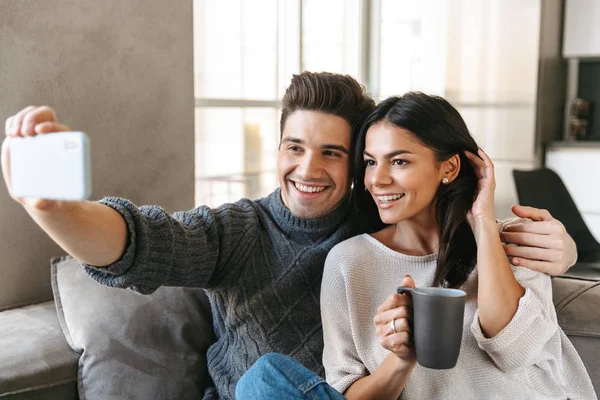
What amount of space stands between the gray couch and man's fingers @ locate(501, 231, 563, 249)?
0.25m

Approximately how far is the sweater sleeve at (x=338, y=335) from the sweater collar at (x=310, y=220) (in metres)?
0.17

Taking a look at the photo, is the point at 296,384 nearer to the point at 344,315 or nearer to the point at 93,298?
the point at 344,315

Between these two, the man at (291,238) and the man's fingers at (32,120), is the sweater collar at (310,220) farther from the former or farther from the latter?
the man's fingers at (32,120)

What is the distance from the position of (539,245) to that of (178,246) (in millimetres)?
720

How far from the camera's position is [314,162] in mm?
1548

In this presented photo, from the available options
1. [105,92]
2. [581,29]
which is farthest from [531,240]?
[581,29]

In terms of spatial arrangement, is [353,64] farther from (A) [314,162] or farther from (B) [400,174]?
(B) [400,174]

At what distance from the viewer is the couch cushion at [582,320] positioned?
1.51 metres

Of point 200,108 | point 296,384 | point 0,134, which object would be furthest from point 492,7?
point 296,384

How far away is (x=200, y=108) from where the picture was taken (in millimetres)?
2521

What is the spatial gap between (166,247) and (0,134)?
0.66m

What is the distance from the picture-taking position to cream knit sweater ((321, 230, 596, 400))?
129cm

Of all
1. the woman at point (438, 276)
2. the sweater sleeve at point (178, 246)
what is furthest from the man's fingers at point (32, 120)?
the woman at point (438, 276)

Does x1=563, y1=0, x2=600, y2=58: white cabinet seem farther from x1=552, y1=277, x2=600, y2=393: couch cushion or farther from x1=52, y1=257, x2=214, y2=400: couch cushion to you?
x1=52, y1=257, x2=214, y2=400: couch cushion
